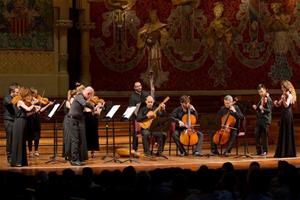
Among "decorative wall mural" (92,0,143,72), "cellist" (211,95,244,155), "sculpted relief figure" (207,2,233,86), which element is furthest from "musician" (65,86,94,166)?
"sculpted relief figure" (207,2,233,86)

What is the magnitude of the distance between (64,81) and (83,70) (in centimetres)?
77

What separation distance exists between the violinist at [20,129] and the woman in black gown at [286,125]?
5.02 metres

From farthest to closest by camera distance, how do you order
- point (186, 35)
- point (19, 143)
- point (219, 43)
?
point (219, 43) → point (186, 35) → point (19, 143)

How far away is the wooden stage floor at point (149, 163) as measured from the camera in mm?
12156

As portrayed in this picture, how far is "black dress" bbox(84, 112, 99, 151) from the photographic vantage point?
14.1m

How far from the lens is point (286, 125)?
1380 centimetres

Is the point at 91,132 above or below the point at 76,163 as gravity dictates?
above

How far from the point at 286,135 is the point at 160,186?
7.88m

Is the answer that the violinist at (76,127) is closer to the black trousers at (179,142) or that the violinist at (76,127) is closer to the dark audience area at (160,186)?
the black trousers at (179,142)

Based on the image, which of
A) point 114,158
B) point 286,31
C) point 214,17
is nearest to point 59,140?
point 114,158

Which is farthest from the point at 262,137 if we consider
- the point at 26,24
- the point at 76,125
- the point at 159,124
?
the point at 26,24

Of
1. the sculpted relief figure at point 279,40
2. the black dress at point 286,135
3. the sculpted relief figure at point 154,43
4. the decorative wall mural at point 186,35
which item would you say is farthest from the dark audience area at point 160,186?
the sculpted relief figure at point 279,40

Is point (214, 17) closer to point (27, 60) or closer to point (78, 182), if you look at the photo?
point (27, 60)

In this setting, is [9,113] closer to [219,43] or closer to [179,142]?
[179,142]
